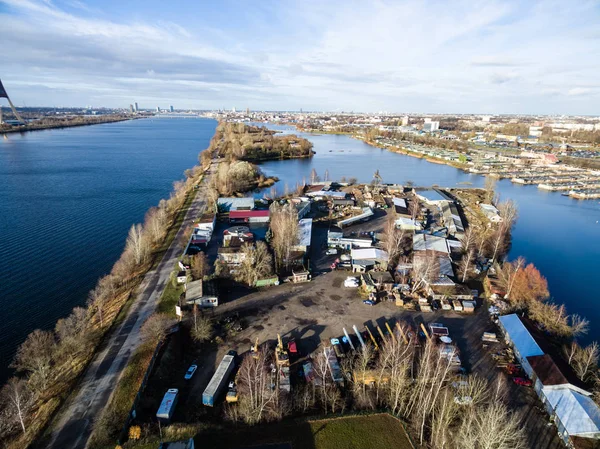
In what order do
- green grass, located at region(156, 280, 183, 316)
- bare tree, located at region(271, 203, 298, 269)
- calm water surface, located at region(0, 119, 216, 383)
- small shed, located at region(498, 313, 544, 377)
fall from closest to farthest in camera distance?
1. small shed, located at region(498, 313, 544, 377)
2. green grass, located at region(156, 280, 183, 316)
3. calm water surface, located at region(0, 119, 216, 383)
4. bare tree, located at region(271, 203, 298, 269)

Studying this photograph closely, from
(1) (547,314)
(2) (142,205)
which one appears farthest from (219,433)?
(2) (142,205)

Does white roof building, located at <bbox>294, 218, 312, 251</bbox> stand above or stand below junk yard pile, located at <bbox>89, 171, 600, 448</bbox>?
above

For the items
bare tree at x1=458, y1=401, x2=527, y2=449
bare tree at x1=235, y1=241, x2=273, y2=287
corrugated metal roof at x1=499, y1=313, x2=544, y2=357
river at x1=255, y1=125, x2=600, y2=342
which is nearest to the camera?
bare tree at x1=458, y1=401, x2=527, y2=449

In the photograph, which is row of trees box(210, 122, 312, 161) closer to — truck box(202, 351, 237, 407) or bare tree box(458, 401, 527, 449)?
truck box(202, 351, 237, 407)

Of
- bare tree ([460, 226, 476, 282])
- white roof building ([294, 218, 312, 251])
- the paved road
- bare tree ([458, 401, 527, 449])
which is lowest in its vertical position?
the paved road

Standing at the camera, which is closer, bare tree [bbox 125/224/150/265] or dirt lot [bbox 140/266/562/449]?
dirt lot [bbox 140/266/562/449]

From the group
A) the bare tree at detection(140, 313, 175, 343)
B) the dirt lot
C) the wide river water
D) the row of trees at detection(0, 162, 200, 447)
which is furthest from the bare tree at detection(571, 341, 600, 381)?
the row of trees at detection(0, 162, 200, 447)
